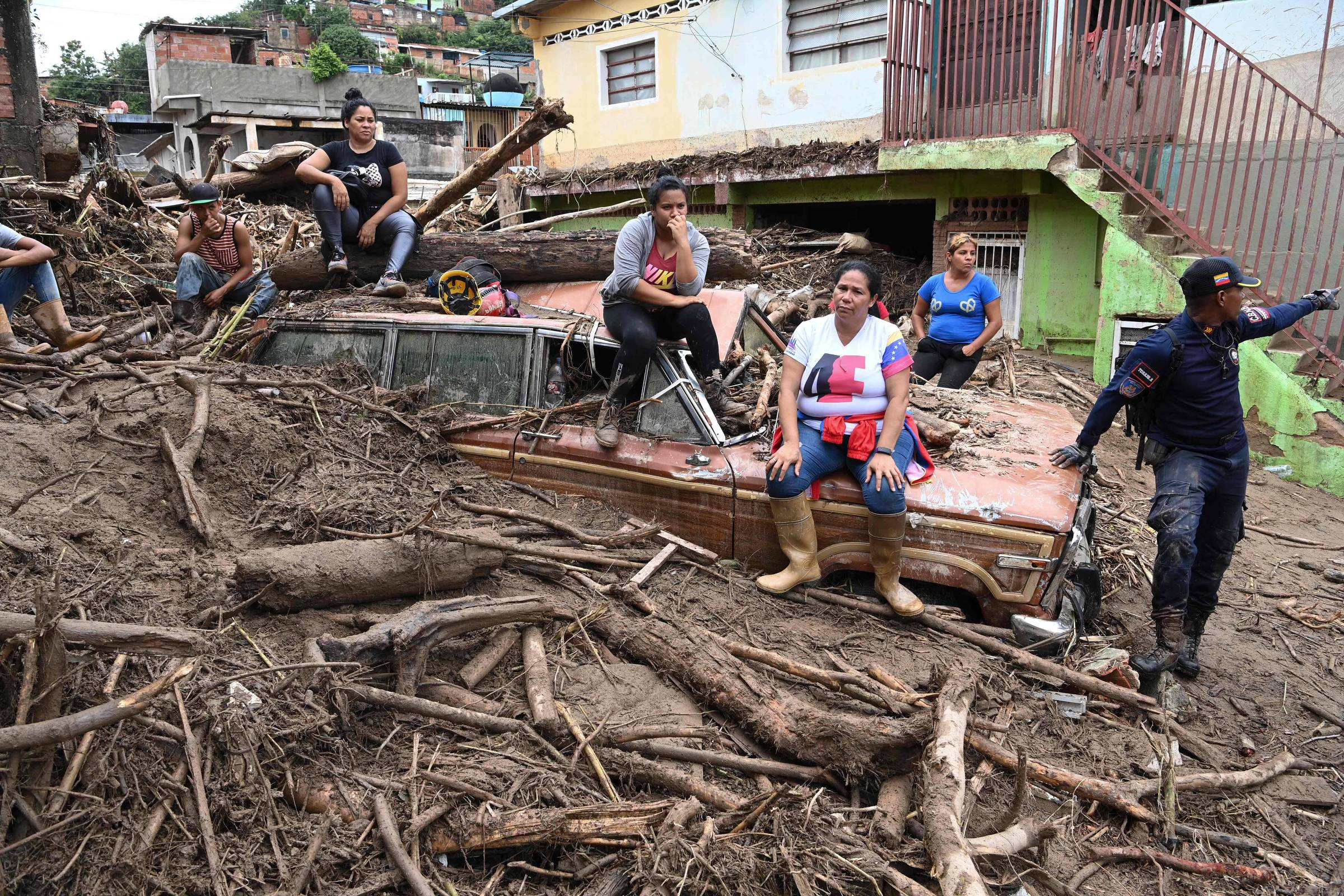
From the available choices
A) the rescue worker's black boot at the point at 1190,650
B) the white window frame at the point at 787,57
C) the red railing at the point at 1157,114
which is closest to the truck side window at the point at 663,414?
the rescue worker's black boot at the point at 1190,650

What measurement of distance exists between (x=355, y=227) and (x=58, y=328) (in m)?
2.34

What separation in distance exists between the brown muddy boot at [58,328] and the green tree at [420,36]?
68.5 m

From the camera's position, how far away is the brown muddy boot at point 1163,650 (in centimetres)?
423

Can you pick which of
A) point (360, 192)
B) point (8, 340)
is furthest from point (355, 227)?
point (8, 340)

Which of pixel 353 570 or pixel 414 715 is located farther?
pixel 353 570

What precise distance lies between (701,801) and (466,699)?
0.97 m

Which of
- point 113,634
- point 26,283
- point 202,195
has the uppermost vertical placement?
point 202,195

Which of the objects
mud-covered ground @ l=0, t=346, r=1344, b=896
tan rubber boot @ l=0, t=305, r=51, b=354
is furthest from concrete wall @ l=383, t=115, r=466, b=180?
mud-covered ground @ l=0, t=346, r=1344, b=896

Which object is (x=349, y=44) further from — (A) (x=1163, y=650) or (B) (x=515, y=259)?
(A) (x=1163, y=650)

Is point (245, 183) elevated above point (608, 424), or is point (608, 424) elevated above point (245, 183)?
point (245, 183)

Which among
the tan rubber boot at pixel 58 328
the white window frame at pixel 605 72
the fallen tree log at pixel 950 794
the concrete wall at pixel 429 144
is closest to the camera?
the fallen tree log at pixel 950 794

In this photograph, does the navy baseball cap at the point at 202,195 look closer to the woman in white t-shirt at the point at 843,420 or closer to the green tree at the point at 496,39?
the woman in white t-shirt at the point at 843,420

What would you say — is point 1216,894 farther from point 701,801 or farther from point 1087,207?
point 1087,207

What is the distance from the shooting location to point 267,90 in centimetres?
3372
